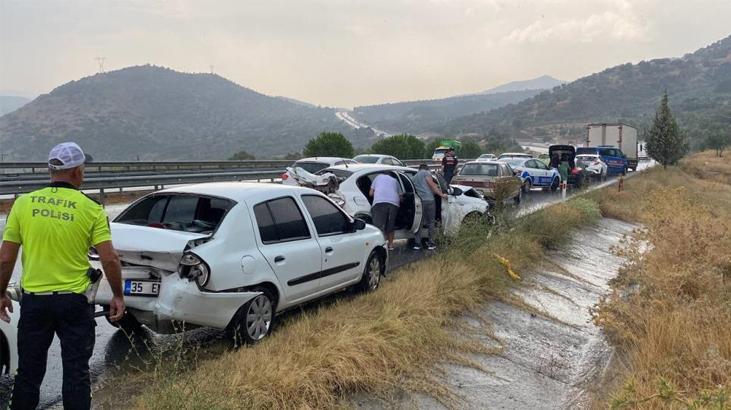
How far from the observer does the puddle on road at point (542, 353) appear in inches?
215

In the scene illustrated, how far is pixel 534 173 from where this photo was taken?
2589 cm

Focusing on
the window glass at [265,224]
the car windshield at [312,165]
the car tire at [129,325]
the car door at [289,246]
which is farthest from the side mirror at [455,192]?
the car tire at [129,325]

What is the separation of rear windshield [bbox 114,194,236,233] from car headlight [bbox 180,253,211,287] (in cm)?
63

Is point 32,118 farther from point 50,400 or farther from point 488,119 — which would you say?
point 50,400

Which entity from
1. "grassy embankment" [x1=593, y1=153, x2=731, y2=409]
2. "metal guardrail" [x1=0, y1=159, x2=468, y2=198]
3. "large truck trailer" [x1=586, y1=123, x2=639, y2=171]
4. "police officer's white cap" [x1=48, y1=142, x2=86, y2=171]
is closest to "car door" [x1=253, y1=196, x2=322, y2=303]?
"police officer's white cap" [x1=48, y1=142, x2=86, y2=171]

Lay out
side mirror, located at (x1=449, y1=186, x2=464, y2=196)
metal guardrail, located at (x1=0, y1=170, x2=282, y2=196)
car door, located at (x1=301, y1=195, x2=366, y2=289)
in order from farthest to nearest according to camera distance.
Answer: metal guardrail, located at (x1=0, y1=170, x2=282, y2=196) → side mirror, located at (x1=449, y1=186, x2=464, y2=196) → car door, located at (x1=301, y1=195, x2=366, y2=289)

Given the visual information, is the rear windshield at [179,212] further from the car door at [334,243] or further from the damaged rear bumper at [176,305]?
the car door at [334,243]

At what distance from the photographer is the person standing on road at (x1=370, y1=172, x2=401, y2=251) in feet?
31.8

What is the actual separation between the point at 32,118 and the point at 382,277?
11134 cm

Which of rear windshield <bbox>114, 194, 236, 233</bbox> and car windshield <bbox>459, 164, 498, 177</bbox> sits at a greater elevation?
rear windshield <bbox>114, 194, 236, 233</bbox>

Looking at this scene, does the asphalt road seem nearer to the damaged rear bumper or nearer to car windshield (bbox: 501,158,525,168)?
the damaged rear bumper

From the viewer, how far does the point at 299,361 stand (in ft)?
15.9

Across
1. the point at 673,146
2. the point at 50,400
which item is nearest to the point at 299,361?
the point at 50,400

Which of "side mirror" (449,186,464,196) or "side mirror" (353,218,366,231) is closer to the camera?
"side mirror" (353,218,366,231)
